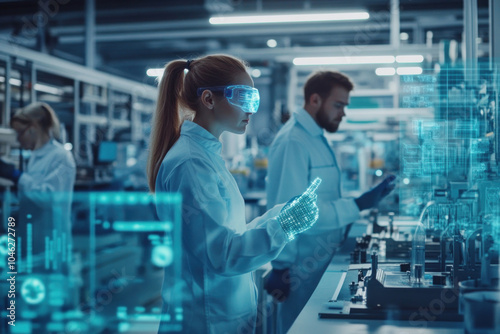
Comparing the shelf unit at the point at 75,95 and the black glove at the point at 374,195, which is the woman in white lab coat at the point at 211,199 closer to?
the black glove at the point at 374,195

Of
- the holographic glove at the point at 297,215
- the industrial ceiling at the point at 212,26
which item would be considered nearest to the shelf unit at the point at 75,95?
the industrial ceiling at the point at 212,26

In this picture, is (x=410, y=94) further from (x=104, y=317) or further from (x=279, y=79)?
(x=279, y=79)

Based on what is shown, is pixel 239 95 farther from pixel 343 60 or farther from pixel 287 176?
pixel 343 60

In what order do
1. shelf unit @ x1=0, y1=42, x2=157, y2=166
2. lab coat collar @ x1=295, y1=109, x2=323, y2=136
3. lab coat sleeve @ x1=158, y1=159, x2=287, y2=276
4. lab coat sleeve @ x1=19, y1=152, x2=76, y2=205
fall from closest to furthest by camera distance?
lab coat sleeve @ x1=158, y1=159, x2=287, y2=276 < lab coat collar @ x1=295, y1=109, x2=323, y2=136 < lab coat sleeve @ x1=19, y1=152, x2=76, y2=205 < shelf unit @ x1=0, y1=42, x2=157, y2=166

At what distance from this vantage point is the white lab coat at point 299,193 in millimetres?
2443

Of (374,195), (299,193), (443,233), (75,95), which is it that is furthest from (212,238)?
(75,95)

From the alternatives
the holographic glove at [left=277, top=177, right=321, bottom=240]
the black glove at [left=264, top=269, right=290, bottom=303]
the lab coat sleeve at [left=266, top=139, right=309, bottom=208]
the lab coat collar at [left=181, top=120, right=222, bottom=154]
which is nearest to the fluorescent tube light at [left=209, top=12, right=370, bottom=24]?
the lab coat sleeve at [left=266, top=139, right=309, bottom=208]

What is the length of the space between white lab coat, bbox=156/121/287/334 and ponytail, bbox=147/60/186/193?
3.4 inches

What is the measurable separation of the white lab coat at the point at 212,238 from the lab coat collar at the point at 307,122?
110cm

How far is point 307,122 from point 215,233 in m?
1.40

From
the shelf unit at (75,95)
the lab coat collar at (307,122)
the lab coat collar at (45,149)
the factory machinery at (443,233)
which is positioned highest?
the shelf unit at (75,95)

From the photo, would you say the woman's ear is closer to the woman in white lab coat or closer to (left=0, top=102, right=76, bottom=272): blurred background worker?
the woman in white lab coat

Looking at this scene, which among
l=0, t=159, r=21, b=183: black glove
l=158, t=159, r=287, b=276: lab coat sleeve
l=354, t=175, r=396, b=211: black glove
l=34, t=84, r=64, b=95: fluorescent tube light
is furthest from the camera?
l=34, t=84, r=64, b=95: fluorescent tube light

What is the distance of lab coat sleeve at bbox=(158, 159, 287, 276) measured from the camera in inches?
52.7
